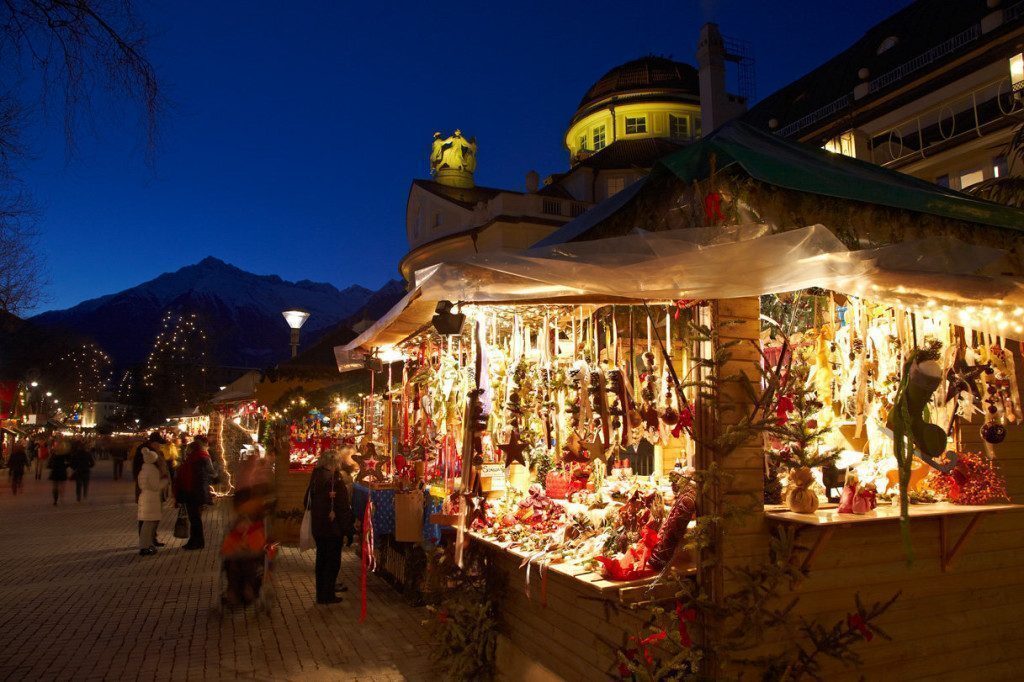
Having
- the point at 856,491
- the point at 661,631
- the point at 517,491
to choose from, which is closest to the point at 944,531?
the point at 856,491

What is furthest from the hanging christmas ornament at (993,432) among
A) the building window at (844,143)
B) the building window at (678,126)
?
the building window at (678,126)

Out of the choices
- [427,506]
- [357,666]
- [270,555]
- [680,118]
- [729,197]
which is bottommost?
[357,666]

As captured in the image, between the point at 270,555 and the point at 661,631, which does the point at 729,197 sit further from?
the point at 270,555

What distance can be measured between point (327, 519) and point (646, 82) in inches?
1189

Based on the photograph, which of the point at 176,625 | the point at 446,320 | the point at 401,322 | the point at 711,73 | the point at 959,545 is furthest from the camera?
the point at 711,73

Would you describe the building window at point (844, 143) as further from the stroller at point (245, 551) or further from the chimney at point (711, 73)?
the stroller at point (245, 551)

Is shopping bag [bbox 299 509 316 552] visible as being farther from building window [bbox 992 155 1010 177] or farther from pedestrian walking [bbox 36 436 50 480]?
pedestrian walking [bbox 36 436 50 480]

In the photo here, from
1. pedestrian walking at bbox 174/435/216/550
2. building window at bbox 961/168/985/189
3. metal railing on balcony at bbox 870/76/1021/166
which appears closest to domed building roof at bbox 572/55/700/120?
metal railing on balcony at bbox 870/76/1021/166

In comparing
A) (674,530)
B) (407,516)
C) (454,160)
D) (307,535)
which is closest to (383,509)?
(307,535)

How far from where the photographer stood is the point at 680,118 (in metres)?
33.4

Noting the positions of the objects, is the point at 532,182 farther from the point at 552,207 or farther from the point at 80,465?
the point at 80,465

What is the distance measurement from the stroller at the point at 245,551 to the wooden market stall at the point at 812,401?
3.37m

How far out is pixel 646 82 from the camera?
1314 inches

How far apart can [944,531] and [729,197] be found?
2.77 meters
